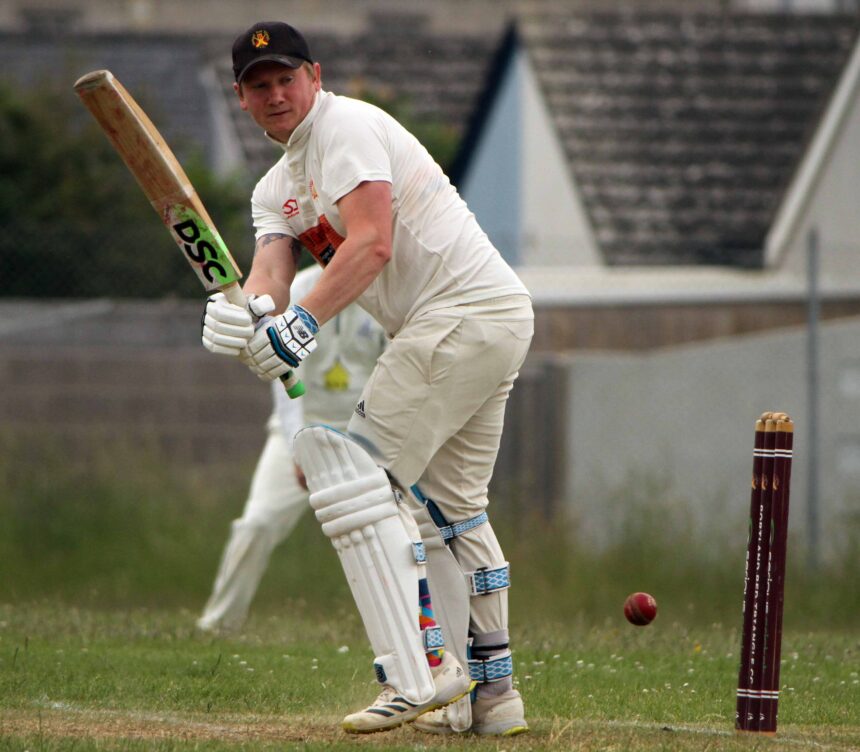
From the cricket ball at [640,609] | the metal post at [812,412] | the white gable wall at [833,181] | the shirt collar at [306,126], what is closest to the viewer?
Result: the shirt collar at [306,126]

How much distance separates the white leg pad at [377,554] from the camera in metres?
4.71

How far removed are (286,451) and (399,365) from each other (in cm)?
334

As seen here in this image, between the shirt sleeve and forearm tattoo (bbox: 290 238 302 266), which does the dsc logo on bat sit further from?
forearm tattoo (bbox: 290 238 302 266)

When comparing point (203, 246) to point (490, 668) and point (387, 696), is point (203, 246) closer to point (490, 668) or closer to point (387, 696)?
point (387, 696)

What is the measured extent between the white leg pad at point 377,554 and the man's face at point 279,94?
936 millimetres

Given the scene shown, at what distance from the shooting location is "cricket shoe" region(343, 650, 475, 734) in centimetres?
465

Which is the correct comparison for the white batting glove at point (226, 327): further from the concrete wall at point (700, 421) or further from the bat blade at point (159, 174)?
the concrete wall at point (700, 421)

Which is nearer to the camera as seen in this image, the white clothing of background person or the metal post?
the white clothing of background person

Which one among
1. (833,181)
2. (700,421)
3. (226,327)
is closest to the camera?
(226,327)

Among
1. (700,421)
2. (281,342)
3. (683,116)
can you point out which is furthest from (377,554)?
(683,116)

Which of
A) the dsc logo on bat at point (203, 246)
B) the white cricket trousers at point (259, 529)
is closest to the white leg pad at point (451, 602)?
the dsc logo on bat at point (203, 246)

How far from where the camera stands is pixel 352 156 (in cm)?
475

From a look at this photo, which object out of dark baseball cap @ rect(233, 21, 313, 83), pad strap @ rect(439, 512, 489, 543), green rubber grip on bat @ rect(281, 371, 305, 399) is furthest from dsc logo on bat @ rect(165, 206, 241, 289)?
pad strap @ rect(439, 512, 489, 543)

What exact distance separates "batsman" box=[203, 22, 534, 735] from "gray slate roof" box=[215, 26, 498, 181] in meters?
12.8
